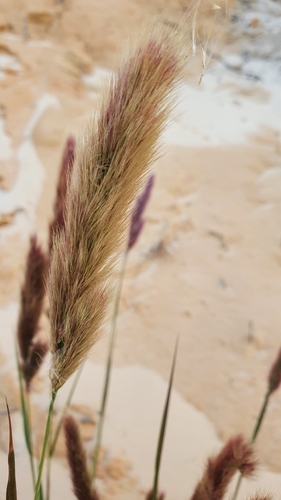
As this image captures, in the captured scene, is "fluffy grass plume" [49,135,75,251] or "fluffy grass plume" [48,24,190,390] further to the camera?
"fluffy grass plume" [49,135,75,251]

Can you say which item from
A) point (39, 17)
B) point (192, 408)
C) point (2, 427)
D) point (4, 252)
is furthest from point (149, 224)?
point (39, 17)

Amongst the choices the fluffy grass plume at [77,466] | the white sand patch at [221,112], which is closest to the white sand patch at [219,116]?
the white sand patch at [221,112]

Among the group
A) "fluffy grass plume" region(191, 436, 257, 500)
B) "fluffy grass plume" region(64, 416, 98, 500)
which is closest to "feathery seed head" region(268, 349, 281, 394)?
"fluffy grass plume" region(191, 436, 257, 500)

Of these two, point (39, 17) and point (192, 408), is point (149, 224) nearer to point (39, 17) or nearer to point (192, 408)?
point (192, 408)

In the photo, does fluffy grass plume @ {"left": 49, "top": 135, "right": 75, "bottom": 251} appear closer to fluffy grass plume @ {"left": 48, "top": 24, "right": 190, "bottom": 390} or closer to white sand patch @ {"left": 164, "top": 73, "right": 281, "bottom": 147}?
fluffy grass plume @ {"left": 48, "top": 24, "right": 190, "bottom": 390}

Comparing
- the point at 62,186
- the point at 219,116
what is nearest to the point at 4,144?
the point at 219,116

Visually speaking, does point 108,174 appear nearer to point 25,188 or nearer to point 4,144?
point 25,188

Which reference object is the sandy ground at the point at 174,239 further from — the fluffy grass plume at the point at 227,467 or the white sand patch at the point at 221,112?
the fluffy grass plume at the point at 227,467
